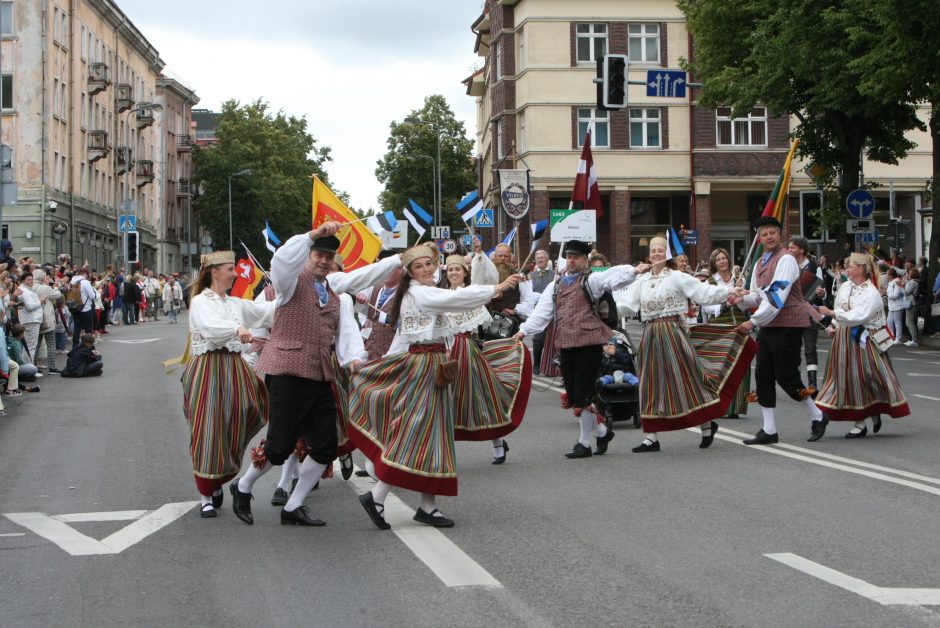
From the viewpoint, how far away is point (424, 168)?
98.8 metres

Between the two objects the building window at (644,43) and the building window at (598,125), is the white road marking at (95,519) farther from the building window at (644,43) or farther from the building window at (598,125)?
the building window at (644,43)

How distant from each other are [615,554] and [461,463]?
4458 mm

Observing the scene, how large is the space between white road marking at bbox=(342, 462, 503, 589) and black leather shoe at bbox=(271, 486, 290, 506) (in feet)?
2.30

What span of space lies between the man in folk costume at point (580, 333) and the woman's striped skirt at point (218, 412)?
3.25 meters

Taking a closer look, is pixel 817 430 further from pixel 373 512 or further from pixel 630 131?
pixel 630 131

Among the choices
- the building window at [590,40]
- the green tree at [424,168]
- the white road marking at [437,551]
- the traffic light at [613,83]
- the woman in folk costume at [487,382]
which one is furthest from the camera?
the green tree at [424,168]

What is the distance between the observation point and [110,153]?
7125 cm

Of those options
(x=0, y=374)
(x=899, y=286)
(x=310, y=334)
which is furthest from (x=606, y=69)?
Answer: (x=310, y=334)

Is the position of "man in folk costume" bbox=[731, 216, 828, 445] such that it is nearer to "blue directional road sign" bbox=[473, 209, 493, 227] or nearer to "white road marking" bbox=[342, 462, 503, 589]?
"white road marking" bbox=[342, 462, 503, 589]

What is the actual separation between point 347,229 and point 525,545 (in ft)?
18.8

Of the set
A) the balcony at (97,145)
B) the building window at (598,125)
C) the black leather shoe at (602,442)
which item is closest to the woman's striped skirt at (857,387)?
the black leather shoe at (602,442)

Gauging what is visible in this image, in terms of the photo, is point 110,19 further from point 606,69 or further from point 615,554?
point 615,554

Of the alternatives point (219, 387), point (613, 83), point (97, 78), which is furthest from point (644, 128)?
point (219, 387)

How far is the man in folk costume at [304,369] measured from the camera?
27.5 ft
